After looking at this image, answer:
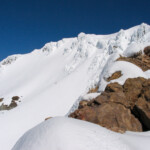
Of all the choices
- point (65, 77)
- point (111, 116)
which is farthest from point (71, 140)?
point (65, 77)

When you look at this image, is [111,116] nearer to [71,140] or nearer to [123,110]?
[123,110]

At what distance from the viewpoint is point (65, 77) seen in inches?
1164

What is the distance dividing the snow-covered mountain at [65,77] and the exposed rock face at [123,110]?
177 centimetres

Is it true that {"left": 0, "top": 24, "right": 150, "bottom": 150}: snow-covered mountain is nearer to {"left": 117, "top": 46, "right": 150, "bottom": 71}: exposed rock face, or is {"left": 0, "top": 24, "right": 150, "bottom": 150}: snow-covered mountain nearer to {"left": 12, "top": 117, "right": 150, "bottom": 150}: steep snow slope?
{"left": 12, "top": 117, "right": 150, "bottom": 150}: steep snow slope

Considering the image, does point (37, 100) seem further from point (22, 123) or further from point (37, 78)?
point (37, 78)

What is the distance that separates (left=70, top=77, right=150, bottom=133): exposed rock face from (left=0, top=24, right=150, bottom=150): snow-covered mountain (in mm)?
1772

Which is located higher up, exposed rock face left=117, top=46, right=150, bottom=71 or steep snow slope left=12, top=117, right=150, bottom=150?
exposed rock face left=117, top=46, right=150, bottom=71

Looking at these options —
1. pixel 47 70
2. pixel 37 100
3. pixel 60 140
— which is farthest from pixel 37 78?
pixel 60 140

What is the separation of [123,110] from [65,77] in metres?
22.6

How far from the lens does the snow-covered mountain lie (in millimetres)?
13361

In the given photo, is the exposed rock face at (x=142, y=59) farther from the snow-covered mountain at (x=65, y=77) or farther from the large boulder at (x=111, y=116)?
the large boulder at (x=111, y=116)

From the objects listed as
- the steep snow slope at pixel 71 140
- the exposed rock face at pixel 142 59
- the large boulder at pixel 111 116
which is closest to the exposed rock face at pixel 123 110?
the large boulder at pixel 111 116

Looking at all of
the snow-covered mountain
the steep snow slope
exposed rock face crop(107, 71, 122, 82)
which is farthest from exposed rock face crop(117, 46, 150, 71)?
the steep snow slope

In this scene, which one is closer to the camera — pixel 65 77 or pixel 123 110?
pixel 123 110
